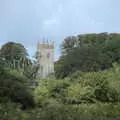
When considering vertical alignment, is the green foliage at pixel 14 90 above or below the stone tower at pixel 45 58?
below

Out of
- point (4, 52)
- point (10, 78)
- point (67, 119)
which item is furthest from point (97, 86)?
point (4, 52)

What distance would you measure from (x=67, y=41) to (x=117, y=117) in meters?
56.6

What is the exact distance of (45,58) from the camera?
7069 cm

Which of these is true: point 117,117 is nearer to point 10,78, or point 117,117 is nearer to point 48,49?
point 10,78

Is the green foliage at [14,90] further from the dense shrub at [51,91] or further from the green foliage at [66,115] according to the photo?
the green foliage at [66,115]

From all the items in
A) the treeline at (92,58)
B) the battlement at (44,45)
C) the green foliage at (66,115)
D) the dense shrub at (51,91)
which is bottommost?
the green foliage at (66,115)

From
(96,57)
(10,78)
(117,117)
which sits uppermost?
(96,57)

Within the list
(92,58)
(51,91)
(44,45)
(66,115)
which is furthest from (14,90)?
(44,45)

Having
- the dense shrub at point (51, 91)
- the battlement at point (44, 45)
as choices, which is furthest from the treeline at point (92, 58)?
the dense shrub at point (51, 91)

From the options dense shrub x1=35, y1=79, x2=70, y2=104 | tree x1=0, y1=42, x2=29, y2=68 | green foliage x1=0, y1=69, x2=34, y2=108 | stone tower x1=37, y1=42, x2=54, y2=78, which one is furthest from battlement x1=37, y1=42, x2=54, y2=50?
green foliage x1=0, y1=69, x2=34, y2=108

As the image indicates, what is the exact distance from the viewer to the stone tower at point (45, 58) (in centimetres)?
6838

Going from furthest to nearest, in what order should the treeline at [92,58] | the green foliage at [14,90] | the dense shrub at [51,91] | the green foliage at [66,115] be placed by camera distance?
the treeline at [92,58] → the dense shrub at [51,91] → the green foliage at [14,90] → the green foliage at [66,115]

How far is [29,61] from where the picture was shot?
67.9 meters

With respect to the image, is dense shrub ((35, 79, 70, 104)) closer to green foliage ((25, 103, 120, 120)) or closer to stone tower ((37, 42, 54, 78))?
green foliage ((25, 103, 120, 120))
